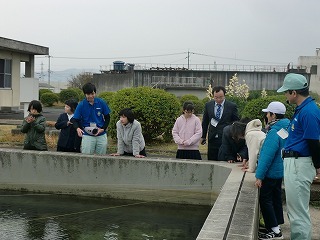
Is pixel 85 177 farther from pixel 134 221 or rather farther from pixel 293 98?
pixel 293 98

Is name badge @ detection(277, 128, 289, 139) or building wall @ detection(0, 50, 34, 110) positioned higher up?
building wall @ detection(0, 50, 34, 110)

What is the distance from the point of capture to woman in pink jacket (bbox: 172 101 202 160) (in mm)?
7602

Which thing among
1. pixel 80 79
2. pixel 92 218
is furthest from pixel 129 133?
pixel 80 79

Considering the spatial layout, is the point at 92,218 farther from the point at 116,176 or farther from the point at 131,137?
the point at 131,137

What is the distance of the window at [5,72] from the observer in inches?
838

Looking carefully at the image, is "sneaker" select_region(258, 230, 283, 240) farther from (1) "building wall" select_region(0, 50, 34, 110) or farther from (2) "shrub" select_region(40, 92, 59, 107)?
(2) "shrub" select_region(40, 92, 59, 107)

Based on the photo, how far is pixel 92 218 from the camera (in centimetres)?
619

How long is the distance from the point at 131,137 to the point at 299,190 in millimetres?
3453

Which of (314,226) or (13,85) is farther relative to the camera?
(13,85)

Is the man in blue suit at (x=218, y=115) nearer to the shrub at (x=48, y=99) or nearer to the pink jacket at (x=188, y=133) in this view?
the pink jacket at (x=188, y=133)

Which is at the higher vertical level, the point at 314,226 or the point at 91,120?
the point at 91,120

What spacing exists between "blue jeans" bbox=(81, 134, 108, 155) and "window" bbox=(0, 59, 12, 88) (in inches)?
600

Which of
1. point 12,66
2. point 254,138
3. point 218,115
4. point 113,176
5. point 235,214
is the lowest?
point 113,176

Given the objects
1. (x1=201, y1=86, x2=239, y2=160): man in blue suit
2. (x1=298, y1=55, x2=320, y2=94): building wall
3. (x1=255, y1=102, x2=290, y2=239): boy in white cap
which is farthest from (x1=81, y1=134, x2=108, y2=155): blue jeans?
(x1=298, y1=55, x2=320, y2=94): building wall
